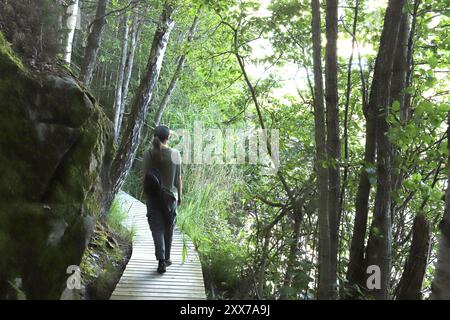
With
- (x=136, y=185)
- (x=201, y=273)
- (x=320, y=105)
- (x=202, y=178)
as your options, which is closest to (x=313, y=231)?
(x=201, y=273)

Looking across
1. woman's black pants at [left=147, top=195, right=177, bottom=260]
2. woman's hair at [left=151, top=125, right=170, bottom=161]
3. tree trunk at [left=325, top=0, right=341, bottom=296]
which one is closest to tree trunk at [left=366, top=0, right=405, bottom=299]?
tree trunk at [left=325, top=0, right=341, bottom=296]

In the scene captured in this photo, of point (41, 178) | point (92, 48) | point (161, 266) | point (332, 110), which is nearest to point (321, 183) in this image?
point (332, 110)

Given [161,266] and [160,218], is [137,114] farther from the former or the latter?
[161,266]

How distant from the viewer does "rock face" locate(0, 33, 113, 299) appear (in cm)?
306

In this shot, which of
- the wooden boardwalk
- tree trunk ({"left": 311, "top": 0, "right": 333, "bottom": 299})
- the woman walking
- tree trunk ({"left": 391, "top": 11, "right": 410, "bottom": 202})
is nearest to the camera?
tree trunk ({"left": 311, "top": 0, "right": 333, "bottom": 299})

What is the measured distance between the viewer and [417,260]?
11.0 ft

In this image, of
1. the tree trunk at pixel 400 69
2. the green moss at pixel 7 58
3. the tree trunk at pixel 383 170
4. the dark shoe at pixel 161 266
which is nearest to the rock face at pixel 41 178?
the green moss at pixel 7 58

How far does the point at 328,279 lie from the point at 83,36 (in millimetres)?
8755

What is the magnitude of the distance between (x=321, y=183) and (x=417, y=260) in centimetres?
102

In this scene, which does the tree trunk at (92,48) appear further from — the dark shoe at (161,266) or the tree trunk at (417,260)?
the tree trunk at (417,260)

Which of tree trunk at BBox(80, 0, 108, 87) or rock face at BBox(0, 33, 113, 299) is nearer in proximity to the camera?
rock face at BBox(0, 33, 113, 299)

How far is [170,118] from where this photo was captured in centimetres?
1121

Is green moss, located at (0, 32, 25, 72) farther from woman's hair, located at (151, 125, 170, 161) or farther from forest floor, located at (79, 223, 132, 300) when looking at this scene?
forest floor, located at (79, 223, 132, 300)
